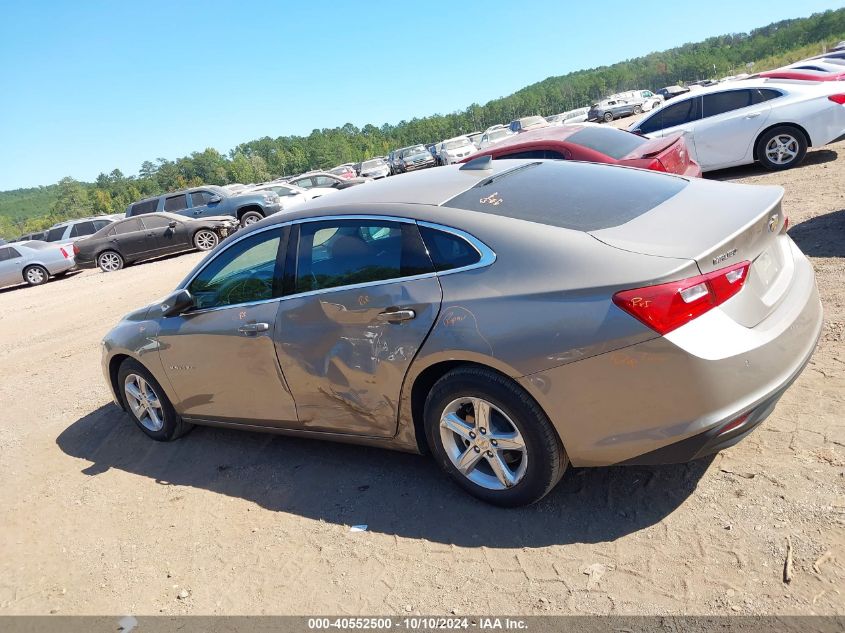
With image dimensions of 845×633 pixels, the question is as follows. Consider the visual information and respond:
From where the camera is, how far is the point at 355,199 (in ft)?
12.8

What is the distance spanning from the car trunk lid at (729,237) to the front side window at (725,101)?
28.4ft

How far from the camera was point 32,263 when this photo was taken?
1950cm

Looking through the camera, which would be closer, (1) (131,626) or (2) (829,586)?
(2) (829,586)

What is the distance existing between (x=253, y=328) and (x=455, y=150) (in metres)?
34.2

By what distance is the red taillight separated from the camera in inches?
102

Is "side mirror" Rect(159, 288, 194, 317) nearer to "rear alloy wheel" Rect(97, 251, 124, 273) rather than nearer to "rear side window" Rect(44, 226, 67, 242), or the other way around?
"rear alloy wheel" Rect(97, 251, 124, 273)

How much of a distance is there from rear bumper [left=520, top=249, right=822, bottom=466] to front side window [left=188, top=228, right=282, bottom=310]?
189cm

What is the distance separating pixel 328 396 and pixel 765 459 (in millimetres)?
2338

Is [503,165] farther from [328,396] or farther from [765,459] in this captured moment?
[765,459]

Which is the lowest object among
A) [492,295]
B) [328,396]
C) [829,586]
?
[829,586]

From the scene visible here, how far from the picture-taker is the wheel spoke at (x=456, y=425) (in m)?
3.22

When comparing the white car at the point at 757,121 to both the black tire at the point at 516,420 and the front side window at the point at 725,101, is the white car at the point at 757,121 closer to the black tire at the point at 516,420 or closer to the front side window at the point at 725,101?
the front side window at the point at 725,101

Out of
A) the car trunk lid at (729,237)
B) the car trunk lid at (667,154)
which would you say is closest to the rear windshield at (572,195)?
the car trunk lid at (729,237)

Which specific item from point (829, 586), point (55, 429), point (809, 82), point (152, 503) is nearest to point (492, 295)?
point (829, 586)
